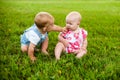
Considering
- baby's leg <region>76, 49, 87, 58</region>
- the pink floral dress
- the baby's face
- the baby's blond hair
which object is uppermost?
the baby's blond hair

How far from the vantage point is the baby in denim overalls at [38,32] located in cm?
529

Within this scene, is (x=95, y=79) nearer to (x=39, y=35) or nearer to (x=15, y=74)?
(x=15, y=74)

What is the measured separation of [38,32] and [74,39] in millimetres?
635

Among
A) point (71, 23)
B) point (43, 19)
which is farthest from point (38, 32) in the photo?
point (71, 23)

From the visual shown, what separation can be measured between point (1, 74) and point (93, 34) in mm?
3504

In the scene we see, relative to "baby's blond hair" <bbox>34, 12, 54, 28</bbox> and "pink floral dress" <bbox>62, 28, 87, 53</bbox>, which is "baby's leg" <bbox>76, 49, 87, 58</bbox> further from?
"baby's blond hair" <bbox>34, 12, 54, 28</bbox>

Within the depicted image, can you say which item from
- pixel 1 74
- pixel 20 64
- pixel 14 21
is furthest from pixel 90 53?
pixel 14 21

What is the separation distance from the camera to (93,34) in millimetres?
7691

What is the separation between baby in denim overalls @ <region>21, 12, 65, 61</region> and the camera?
5.29m

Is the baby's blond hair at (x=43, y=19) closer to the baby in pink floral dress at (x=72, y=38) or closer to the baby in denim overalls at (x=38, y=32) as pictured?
the baby in denim overalls at (x=38, y=32)

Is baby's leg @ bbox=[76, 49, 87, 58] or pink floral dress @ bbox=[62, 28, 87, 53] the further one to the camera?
pink floral dress @ bbox=[62, 28, 87, 53]

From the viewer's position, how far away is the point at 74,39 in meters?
5.65

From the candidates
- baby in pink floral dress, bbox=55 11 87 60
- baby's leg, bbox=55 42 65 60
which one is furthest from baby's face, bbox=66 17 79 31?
baby's leg, bbox=55 42 65 60

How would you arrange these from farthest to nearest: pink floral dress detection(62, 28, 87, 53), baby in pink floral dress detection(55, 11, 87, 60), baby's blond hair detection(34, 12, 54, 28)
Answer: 1. pink floral dress detection(62, 28, 87, 53)
2. baby in pink floral dress detection(55, 11, 87, 60)
3. baby's blond hair detection(34, 12, 54, 28)
